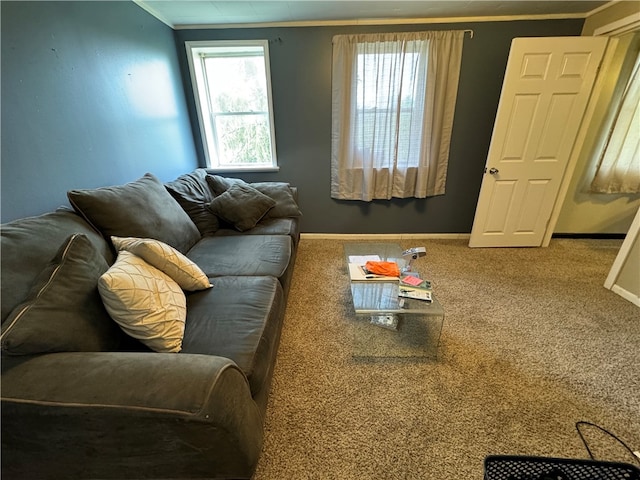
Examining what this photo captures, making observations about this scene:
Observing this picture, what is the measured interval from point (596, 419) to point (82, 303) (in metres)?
2.26

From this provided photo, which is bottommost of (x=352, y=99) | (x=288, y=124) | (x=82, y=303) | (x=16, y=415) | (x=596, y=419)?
(x=596, y=419)

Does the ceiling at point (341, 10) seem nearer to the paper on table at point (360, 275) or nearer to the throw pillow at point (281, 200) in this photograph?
the throw pillow at point (281, 200)

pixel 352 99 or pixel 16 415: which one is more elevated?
pixel 352 99

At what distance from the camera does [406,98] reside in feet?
8.79

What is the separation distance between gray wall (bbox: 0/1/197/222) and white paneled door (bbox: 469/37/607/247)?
310cm

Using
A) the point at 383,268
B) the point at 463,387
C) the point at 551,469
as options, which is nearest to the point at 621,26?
the point at 383,268

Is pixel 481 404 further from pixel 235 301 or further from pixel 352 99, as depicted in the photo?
pixel 352 99

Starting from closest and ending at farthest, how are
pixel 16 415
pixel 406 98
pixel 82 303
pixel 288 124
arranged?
pixel 16 415, pixel 82 303, pixel 406 98, pixel 288 124

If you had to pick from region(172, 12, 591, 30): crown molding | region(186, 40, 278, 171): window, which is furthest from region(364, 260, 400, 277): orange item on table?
region(172, 12, 591, 30): crown molding

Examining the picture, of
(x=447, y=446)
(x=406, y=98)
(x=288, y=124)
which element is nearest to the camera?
(x=447, y=446)

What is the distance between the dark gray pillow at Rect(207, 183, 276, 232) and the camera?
2.23 m

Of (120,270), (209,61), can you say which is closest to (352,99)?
(209,61)

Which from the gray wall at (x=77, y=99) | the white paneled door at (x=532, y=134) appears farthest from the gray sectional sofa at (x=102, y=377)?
the white paneled door at (x=532, y=134)

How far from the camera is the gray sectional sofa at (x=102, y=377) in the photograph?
0.72m
